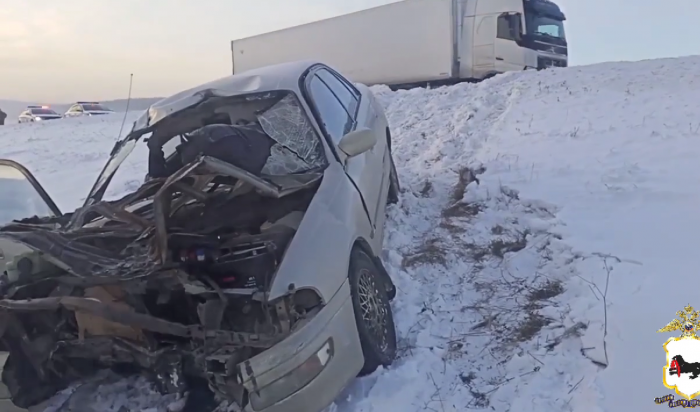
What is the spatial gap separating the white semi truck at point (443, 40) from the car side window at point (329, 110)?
1212cm

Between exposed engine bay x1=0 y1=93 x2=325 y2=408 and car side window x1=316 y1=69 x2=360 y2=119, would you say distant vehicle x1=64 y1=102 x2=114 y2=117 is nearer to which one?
car side window x1=316 y1=69 x2=360 y2=119

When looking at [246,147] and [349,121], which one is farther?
[349,121]

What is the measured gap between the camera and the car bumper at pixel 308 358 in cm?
285

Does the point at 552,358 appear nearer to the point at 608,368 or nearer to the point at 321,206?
the point at 608,368

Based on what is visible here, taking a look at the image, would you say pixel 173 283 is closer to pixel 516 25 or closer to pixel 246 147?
pixel 246 147

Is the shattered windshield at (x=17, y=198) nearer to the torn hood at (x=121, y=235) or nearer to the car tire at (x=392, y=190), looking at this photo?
the torn hood at (x=121, y=235)

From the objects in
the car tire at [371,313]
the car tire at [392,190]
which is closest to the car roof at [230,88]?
the car tire at [371,313]

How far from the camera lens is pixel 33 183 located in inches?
190

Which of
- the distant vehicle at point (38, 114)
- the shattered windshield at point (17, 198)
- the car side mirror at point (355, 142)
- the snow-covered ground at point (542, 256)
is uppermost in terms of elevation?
the car side mirror at point (355, 142)

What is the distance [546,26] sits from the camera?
16.5 metres

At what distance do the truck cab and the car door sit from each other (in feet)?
37.2

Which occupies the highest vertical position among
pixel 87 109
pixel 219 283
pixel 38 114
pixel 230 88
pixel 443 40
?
pixel 443 40

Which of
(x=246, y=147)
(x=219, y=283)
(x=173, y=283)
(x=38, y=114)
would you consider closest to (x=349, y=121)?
(x=246, y=147)

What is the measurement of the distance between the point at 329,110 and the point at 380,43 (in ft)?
45.2
